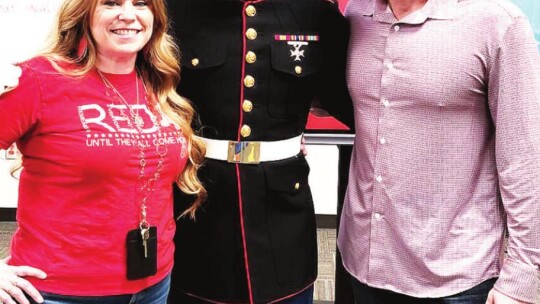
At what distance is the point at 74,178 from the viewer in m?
1.23

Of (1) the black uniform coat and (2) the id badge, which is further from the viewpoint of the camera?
(1) the black uniform coat

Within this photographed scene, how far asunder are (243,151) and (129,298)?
406 millimetres

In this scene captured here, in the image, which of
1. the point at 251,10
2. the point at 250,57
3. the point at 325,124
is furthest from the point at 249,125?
the point at 325,124

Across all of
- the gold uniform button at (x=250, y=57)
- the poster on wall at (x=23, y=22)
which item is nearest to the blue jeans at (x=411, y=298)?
the gold uniform button at (x=250, y=57)

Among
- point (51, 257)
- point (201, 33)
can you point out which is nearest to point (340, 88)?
point (201, 33)

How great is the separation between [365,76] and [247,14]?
311 mm

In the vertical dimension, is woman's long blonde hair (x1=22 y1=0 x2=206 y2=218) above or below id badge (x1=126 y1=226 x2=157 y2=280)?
above

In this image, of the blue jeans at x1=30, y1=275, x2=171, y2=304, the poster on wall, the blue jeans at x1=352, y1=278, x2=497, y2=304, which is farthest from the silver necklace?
the poster on wall

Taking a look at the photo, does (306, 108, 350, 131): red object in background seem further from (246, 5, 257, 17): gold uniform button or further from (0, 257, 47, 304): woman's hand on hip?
(0, 257, 47, 304): woman's hand on hip

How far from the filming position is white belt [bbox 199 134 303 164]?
1.47m

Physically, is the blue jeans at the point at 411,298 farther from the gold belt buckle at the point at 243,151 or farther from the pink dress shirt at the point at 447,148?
the gold belt buckle at the point at 243,151

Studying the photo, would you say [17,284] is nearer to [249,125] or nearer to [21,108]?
[21,108]

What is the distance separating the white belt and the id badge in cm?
26

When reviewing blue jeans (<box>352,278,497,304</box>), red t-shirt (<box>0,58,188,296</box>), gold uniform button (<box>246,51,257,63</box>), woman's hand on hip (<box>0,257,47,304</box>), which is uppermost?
gold uniform button (<box>246,51,257,63</box>)
